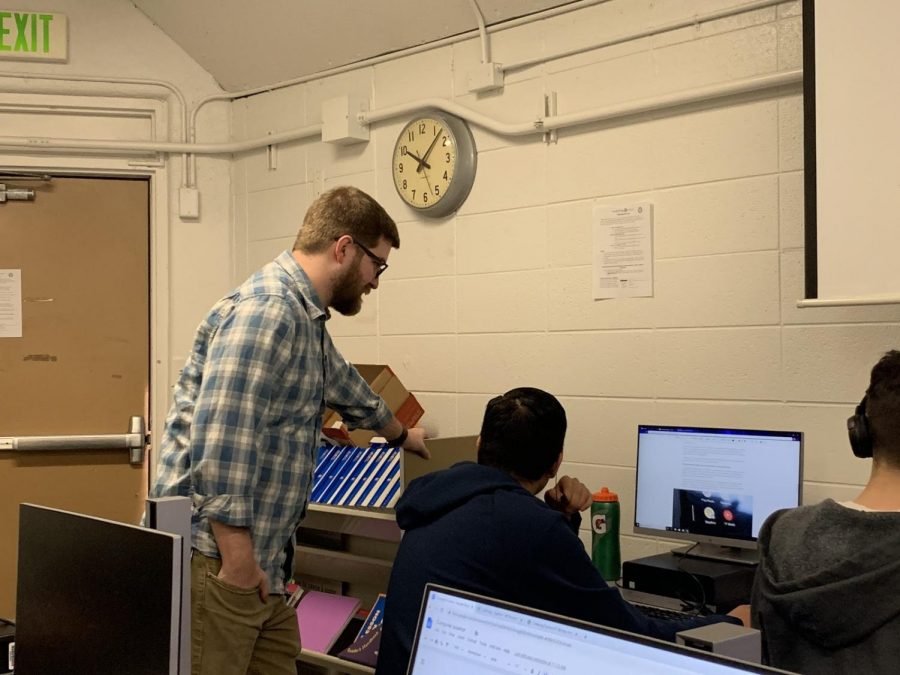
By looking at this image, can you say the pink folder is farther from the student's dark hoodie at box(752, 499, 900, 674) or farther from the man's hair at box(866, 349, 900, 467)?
the man's hair at box(866, 349, 900, 467)

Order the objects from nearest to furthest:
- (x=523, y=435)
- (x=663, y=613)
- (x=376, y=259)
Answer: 1. (x=523, y=435)
2. (x=663, y=613)
3. (x=376, y=259)

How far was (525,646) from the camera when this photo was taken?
0.98 metres

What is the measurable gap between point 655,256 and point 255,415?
1335 mm

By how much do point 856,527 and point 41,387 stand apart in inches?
127

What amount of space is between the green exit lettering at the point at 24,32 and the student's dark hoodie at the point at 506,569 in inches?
116

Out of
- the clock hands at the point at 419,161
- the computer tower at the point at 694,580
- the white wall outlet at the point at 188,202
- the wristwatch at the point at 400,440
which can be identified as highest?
the clock hands at the point at 419,161

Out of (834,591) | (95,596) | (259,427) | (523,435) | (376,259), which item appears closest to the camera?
(95,596)

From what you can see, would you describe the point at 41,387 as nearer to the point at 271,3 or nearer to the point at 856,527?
the point at 271,3

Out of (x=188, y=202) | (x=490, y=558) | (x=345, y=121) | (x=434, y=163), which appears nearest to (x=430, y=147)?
(x=434, y=163)

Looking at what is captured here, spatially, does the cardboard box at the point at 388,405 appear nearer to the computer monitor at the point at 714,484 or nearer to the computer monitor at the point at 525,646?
the computer monitor at the point at 714,484

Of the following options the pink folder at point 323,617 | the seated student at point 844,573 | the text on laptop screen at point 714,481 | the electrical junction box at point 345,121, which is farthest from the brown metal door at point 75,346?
the seated student at point 844,573

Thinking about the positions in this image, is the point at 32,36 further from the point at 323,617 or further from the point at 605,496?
the point at 605,496

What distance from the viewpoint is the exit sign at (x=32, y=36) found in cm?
380

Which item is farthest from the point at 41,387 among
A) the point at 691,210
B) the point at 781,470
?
the point at 781,470
